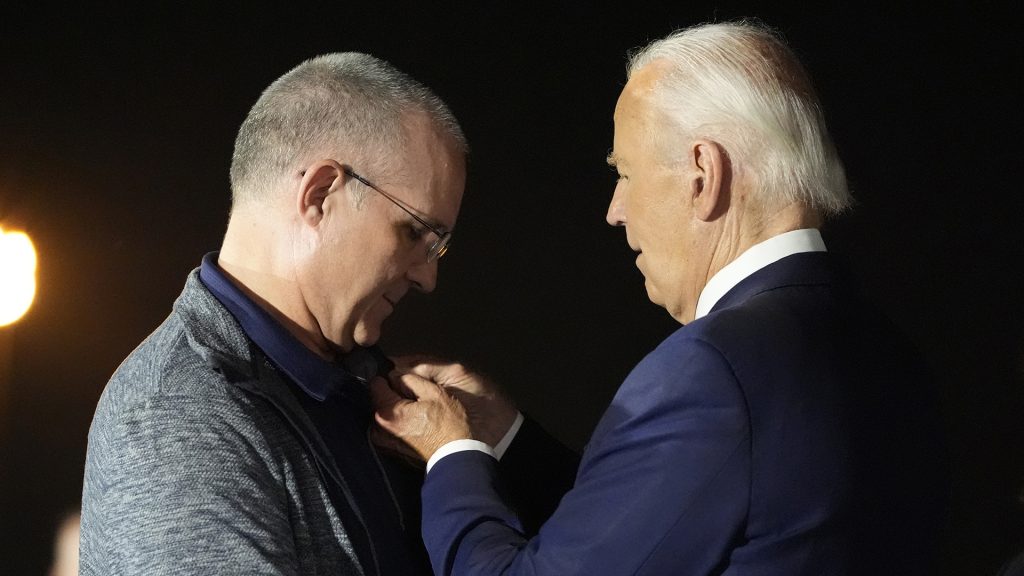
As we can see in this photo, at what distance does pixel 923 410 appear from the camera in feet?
4.58

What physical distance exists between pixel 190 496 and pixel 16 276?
5.11 feet

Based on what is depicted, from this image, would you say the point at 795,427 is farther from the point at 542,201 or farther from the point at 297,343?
the point at 542,201

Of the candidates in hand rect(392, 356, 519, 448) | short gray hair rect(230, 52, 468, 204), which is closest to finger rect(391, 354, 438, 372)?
hand rect(392, 356, 519, 448)

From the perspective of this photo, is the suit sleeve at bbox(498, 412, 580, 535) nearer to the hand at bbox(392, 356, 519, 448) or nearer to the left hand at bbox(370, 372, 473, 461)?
the hand at bbox(392, 356, 519, 448)

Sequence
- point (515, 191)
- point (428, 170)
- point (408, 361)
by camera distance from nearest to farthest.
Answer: point (428, 170), point (408, 361), point (515, 191)

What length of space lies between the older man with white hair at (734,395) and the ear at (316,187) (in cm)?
36

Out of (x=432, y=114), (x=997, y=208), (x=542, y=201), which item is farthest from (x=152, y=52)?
(x=997, y=208)

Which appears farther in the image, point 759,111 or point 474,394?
point 474,394

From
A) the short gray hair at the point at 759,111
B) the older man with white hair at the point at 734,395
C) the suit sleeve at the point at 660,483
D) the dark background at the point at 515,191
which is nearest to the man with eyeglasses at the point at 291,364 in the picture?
the older man with white hair at the point at 734,395

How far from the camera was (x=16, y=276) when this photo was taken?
2605mm

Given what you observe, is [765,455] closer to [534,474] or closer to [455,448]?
[455,448]

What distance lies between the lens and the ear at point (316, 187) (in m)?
1.54

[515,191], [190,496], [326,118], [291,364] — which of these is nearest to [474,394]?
[291,364]

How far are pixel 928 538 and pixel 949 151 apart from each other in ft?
6.60
